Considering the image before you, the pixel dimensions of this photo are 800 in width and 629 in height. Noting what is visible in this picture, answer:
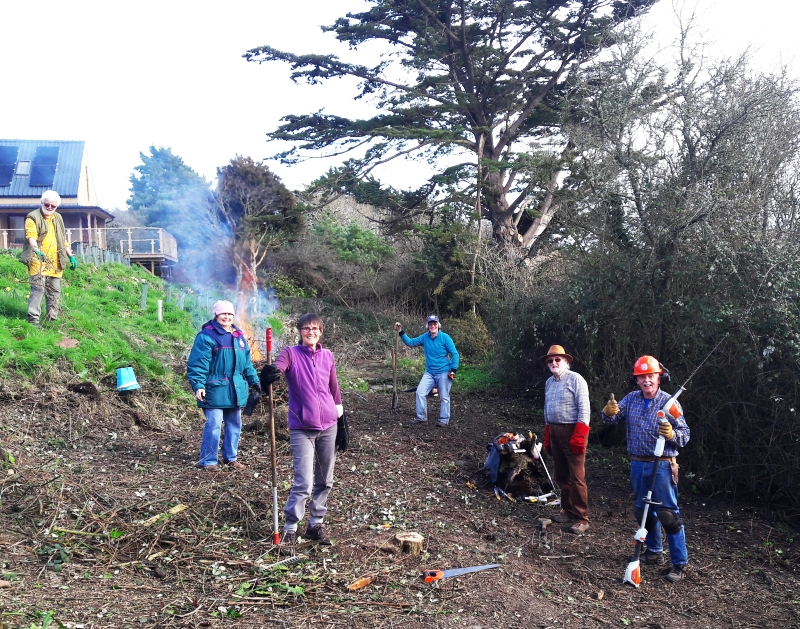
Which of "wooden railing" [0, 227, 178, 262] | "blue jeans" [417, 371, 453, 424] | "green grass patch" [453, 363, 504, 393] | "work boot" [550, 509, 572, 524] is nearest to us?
"work boot" [550, 509, 572, 524]

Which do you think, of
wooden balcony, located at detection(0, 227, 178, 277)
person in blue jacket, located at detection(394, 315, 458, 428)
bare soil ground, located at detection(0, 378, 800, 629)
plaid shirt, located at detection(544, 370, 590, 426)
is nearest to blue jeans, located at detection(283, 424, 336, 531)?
bare soil ground, located at detection(0, 378, 800, 629)

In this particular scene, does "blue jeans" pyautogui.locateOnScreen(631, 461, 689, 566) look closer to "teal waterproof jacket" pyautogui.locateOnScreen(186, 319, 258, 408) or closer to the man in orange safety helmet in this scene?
the man in orange safety helmet

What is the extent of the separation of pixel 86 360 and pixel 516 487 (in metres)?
6.46

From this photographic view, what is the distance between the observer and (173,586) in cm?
475

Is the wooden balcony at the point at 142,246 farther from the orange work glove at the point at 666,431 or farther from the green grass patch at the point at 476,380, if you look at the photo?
the orange work glove at the point at 666,431

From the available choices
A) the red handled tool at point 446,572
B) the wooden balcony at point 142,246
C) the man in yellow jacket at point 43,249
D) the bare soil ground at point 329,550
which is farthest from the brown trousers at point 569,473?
the wooden balcony at point 142,246

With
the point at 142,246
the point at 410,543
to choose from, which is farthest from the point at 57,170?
the point at 410,543

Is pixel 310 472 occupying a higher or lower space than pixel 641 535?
higher

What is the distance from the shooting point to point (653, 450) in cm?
567

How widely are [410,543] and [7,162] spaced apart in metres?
32.8

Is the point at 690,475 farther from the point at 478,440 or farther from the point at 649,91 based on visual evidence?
the point at 649,91

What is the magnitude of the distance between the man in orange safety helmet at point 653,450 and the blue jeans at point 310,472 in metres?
2.43

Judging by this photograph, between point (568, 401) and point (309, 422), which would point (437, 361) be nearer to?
point (568, 401)

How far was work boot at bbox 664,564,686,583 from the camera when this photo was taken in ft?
18.1
